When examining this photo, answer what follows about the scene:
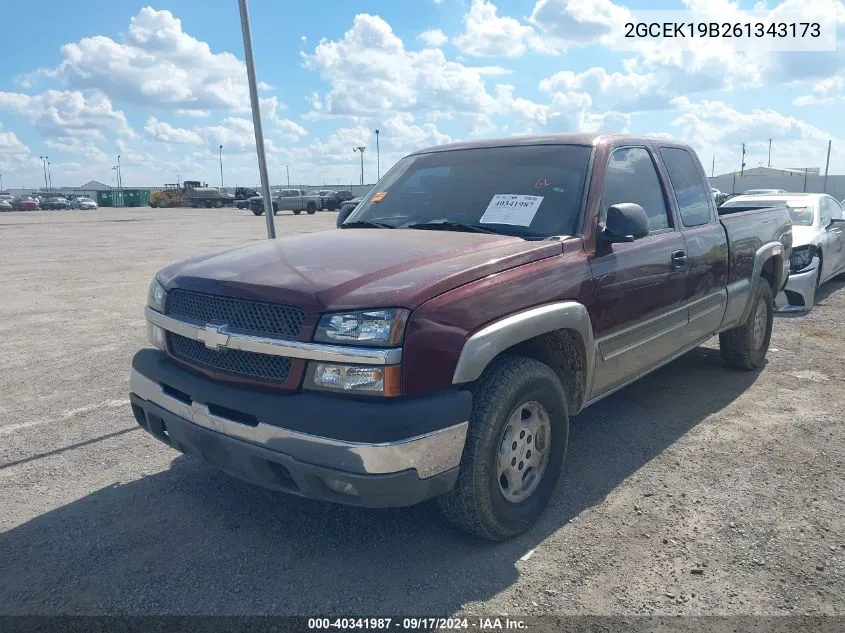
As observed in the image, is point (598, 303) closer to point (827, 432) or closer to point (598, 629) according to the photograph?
point (598, 629)

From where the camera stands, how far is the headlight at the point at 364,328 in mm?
2660

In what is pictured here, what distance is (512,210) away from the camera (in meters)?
3.79

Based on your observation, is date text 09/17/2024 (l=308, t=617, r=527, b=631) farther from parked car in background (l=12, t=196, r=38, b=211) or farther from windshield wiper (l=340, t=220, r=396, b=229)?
parked car in background (l=12, t=196, r=38, b=211)

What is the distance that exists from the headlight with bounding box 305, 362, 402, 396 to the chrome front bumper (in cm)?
767

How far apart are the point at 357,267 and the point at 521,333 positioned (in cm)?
80

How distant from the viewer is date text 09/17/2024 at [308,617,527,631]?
8.56ft

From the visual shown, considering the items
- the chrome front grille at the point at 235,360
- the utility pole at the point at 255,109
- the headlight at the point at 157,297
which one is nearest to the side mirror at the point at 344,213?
the utility pole at the point at 255,109

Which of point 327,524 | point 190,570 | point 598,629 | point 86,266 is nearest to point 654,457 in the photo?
point 598,629

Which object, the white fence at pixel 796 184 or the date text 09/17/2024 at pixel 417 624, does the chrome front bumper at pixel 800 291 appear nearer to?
the date text 09/17/2024 at pixel 417 624

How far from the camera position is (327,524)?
11.2ft

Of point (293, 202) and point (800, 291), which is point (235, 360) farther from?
point (293, 202)

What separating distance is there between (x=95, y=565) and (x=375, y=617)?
1.34m

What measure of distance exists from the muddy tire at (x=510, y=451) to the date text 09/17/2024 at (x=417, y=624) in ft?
1.56

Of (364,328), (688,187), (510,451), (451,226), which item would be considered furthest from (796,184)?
(364,328)
